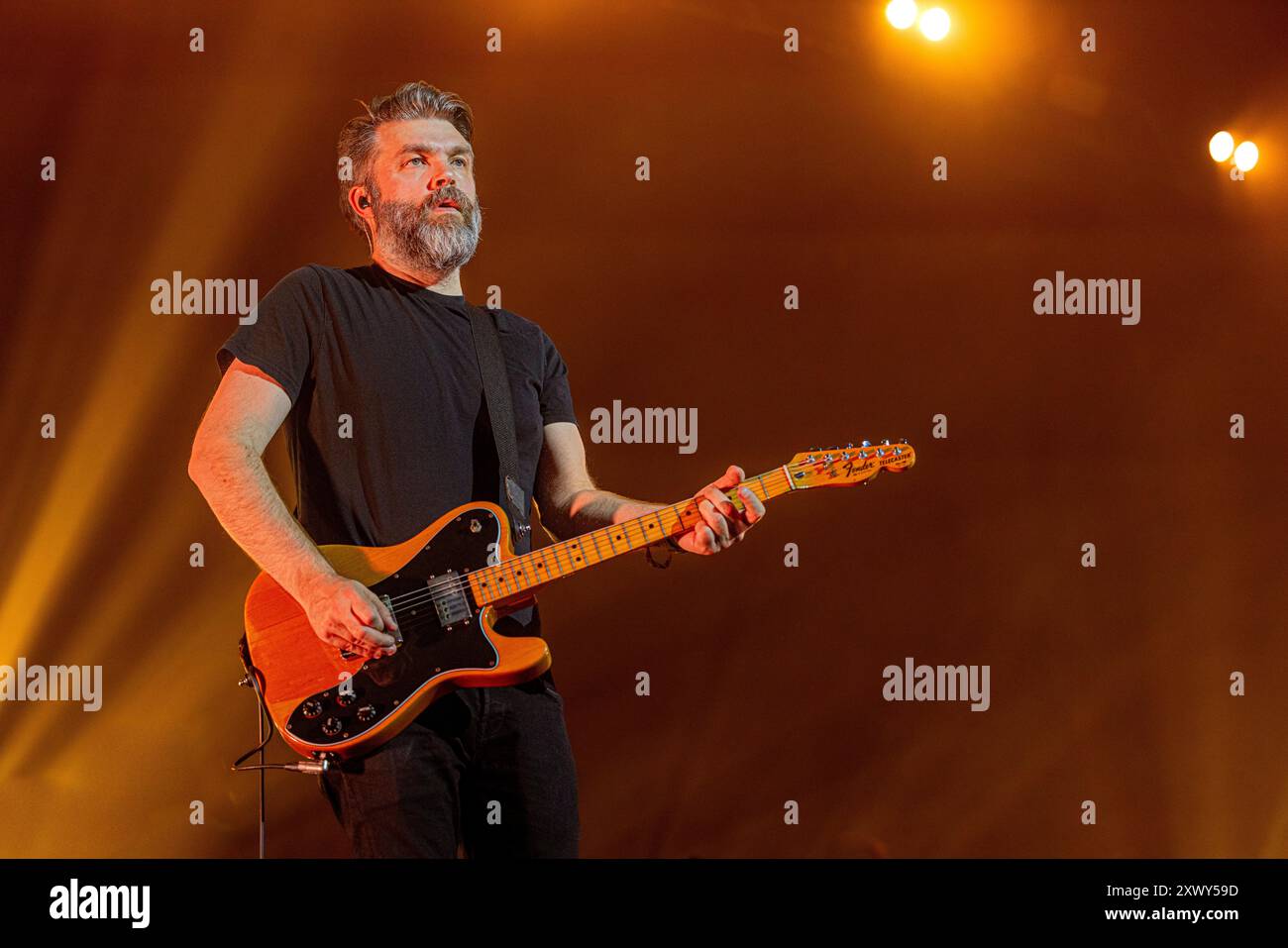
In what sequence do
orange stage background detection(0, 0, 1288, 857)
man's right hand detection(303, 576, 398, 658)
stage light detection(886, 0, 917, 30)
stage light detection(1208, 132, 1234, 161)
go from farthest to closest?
stage light detection(1208, 132, 1234, 161) → stage light detection(886, 0, 917, 30) → orange stage background detection(0, 0, 1288, 857) → man's right hand detection(303, 576, 398, 658)

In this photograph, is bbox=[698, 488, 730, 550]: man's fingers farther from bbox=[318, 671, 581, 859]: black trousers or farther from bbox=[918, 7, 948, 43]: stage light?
bbox=[918, 7, 948, 43]: stage light

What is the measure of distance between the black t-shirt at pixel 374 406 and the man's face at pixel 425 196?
133 mm

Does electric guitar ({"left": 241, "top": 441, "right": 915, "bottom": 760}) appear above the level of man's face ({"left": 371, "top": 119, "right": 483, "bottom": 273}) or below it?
below

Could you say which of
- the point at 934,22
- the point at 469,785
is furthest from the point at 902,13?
the point at 469,785

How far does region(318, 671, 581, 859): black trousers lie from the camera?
8.10 feet

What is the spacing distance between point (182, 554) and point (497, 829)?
1900 mm

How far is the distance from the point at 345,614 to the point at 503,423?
62 centimetres

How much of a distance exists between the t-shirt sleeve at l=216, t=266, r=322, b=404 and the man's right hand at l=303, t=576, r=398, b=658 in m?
0.47

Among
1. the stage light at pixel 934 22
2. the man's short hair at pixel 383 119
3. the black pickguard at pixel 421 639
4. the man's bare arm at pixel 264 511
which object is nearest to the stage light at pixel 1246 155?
the stage light at pixel 934 22

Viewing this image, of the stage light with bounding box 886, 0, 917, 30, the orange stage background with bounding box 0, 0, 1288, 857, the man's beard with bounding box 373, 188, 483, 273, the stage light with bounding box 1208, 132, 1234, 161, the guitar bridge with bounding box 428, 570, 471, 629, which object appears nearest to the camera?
the guitar bridge with bounding box 428, 570, 471, 629

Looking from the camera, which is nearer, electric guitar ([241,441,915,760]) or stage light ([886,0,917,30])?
electric guitar ([241,441,915,760])

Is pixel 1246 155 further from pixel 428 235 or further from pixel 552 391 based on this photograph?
pixel 428 235

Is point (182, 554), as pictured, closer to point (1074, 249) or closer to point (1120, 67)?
point (1074, 249)

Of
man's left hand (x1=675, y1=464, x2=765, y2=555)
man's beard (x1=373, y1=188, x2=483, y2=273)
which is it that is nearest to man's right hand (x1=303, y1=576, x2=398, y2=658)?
man's left hand (x1=675, y1=464, x2=765, y2=555)
